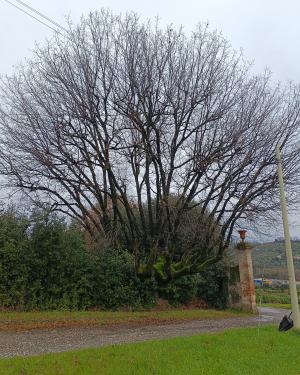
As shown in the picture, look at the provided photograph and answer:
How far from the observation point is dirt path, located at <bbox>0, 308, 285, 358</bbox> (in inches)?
419

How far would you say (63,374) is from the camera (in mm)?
7801

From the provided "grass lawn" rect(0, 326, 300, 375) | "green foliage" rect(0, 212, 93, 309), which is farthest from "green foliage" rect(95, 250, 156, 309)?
"grass lawn" rect(0, 326, 300, 375)

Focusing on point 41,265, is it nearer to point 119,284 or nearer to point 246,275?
point 119,284

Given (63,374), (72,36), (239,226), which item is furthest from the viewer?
(239,226)

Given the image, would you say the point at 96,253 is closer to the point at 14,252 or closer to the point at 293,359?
the point at 14,252

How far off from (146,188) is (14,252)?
281 inches

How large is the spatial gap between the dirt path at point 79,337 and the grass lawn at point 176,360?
1.22 metres

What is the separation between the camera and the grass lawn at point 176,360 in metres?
8.20

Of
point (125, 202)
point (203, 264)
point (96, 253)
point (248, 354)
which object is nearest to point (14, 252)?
point (96, 253)

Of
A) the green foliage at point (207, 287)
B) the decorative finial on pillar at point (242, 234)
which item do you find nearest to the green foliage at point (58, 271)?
the green foliage at point (207, 287)

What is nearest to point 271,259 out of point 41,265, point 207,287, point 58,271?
point 207,287

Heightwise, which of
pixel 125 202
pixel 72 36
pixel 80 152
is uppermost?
pixel 72 36

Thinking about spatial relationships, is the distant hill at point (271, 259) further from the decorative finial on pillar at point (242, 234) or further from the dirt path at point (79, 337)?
the dirt path at point (79, 337)

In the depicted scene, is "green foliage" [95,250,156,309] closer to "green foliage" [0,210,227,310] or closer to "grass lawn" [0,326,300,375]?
"green foliage" [0,210,227,310]
